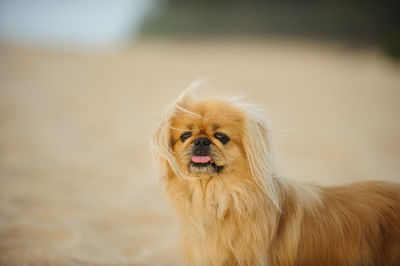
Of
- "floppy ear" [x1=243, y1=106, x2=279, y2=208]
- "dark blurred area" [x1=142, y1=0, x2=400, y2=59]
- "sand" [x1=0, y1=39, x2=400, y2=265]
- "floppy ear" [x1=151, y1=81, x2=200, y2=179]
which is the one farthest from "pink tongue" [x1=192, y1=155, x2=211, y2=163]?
"dark blurred area" [x1=142, y1=0, x2=400, y2=59]

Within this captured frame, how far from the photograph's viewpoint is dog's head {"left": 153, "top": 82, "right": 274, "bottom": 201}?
2383mm

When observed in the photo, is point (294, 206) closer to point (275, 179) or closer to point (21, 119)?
point (275, 179)

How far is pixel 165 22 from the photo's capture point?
2330 cm

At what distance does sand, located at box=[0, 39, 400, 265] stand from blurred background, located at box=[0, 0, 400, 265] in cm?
2

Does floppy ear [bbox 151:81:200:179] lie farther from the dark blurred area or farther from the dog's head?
the dark blurred area

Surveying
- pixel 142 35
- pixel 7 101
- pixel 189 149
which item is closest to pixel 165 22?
pixel 142 35

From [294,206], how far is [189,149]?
0.82 meters

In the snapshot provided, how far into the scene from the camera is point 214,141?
243 centimetres

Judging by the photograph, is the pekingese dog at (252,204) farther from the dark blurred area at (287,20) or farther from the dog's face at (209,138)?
the dark blurred area at (287,20)

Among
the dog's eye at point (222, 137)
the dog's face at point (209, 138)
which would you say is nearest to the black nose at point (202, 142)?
the dog's face at point (209, 138)

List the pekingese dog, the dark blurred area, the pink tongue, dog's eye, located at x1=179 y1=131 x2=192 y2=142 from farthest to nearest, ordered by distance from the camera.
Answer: the dark blurred area < dog's eye, located at x1=179 y1=131 x2=192 y2=142 < the pink tongue < the pekingese dog

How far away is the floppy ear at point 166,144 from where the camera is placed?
246 cm

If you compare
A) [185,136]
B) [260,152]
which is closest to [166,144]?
[185,136]

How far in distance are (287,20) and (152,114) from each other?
13.9m
